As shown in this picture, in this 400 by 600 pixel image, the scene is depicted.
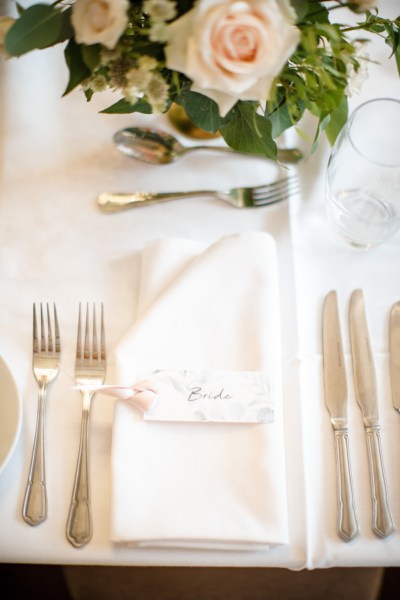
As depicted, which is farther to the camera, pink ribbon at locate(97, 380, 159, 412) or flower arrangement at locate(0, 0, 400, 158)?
pink ribbon at locate(97, 380, 159, 412)

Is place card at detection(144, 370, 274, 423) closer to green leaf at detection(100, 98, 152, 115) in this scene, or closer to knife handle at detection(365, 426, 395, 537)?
knife handle at detection(365, 426, 395, 537)

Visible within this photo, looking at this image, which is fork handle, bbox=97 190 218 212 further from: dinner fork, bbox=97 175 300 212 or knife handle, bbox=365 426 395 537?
knife handle, bbox=365 426 395 537

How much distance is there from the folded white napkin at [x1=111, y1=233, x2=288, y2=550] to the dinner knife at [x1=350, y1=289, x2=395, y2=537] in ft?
0.46

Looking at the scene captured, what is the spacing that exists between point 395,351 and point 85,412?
0.53 metres

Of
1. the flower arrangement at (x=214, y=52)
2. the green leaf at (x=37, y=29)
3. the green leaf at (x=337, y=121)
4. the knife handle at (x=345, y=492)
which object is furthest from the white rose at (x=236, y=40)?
the knife handle at (x=345, y=492)

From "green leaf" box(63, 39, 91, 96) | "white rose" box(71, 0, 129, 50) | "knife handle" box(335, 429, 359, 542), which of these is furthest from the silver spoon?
"knife handle" box(335, 429, 359, 542)

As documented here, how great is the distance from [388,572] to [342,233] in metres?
0.94

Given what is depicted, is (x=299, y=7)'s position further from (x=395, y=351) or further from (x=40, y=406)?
(x=40, y=406)

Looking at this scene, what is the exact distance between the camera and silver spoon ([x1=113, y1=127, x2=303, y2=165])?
1.10 metres

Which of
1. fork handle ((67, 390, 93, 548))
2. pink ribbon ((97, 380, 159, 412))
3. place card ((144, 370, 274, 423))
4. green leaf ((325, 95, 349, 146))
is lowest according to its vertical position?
fork handle ((67, 390, 93, 548))

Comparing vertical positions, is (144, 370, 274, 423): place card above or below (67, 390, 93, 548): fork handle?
above

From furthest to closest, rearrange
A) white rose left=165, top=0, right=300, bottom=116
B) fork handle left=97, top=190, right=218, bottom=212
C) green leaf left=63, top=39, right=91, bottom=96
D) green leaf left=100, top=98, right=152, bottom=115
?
1. fork handle left=97, top=190, right=218, bottom=212
2. green leaf left=100, top=98, right=152, bottom=115
3. green leaf left=63, top=39, right=91, bottom=96
4. white rose left=165, top=0, right=300, bottom=116

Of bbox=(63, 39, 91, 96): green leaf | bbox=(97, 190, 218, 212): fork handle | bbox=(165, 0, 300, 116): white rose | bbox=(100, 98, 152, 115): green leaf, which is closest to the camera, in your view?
bbox=(165, 0, 300, 116): white rose

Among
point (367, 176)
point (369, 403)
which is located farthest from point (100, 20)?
point (369, 403)
